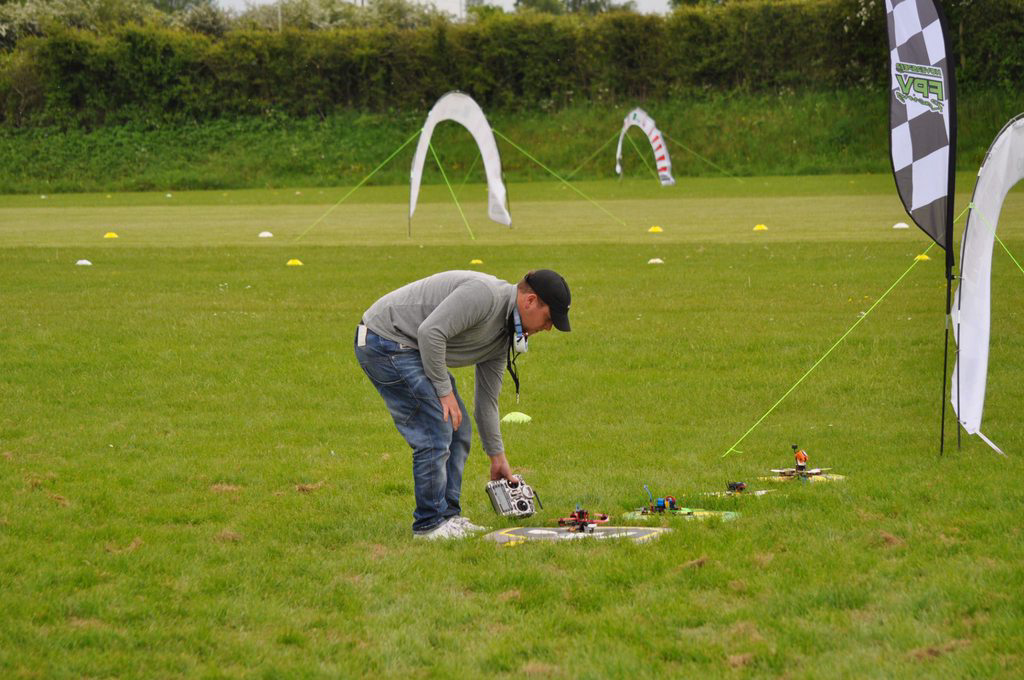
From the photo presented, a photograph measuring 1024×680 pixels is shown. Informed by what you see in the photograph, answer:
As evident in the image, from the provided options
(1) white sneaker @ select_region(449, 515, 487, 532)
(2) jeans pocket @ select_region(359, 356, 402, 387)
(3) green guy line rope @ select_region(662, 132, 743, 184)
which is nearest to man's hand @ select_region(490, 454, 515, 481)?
(1) white sneaker @ select_region(449, 515, 487, 532)

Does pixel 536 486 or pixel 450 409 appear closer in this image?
pixel 450 409

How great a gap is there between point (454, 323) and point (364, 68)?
50.2 m

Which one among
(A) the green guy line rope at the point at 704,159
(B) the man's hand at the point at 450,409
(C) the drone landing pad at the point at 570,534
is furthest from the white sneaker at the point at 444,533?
(A) the green guy line rope at the point at 704,159

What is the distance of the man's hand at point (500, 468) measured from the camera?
713 centimetres

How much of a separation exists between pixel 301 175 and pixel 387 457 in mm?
41627

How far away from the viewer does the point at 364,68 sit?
5459 centimetres

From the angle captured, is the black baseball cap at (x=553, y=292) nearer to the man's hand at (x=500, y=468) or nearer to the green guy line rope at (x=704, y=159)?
the man's hand at (x=500, y=468)

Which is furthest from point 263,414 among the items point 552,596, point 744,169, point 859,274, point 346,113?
point 346,113

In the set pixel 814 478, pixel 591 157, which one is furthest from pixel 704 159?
pixel 814 478

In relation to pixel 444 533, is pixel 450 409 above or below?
above

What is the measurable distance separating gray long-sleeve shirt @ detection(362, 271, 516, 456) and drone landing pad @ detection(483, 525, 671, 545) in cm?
54

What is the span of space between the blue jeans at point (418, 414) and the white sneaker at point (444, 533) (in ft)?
0.08

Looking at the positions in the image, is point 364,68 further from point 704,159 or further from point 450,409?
point 450,409

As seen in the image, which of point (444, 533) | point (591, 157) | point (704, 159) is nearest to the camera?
point (444, 533)
